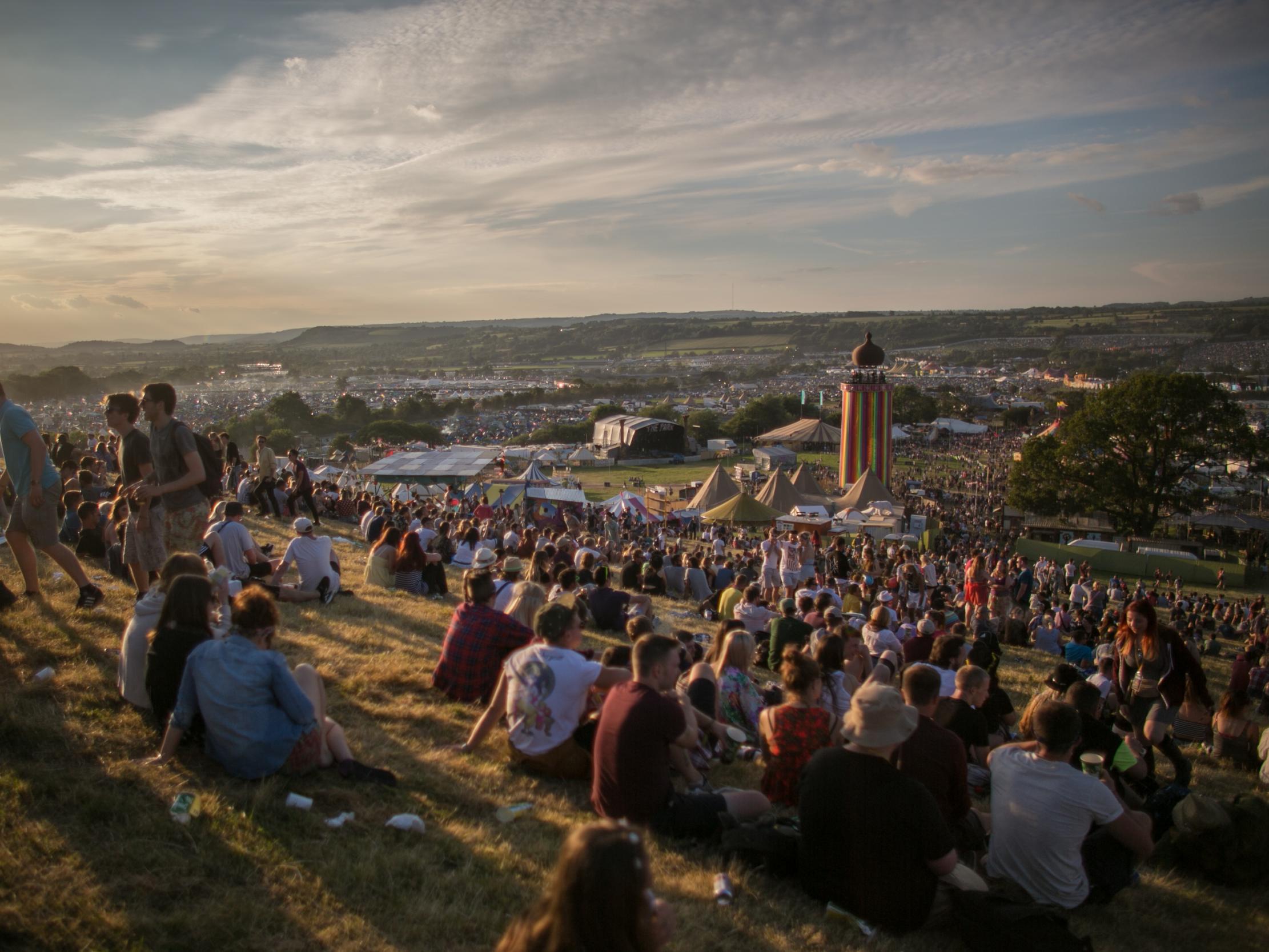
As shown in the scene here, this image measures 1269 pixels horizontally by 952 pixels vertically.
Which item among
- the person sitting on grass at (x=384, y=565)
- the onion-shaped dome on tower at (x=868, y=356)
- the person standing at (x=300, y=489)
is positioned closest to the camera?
the person sitting on grass at (x=384, y=565)

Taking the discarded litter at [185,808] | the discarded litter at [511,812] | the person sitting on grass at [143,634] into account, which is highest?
the person sitting on grass at [143,634]

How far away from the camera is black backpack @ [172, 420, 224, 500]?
18.1 ft

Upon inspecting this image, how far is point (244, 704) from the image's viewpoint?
11.9ft

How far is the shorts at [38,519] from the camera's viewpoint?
5.56 m

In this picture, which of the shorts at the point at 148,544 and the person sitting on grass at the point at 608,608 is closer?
the shorts at the point at 148,544

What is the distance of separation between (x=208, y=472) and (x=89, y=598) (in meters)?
1.40

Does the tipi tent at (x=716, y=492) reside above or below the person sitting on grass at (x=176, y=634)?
below

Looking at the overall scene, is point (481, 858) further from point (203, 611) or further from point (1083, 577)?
point (1083, 577)

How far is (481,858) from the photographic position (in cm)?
336

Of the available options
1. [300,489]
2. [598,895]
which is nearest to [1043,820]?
[598,895]

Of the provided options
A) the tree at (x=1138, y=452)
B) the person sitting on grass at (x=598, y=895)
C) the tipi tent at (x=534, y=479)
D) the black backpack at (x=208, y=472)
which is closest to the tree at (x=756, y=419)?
the tree at (x=1138, y=452)

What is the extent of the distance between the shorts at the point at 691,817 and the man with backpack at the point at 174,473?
347 centimetres

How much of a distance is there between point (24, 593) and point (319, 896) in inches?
179

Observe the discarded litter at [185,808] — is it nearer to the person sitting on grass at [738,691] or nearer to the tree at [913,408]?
the person sitting on grass at [738,691]
